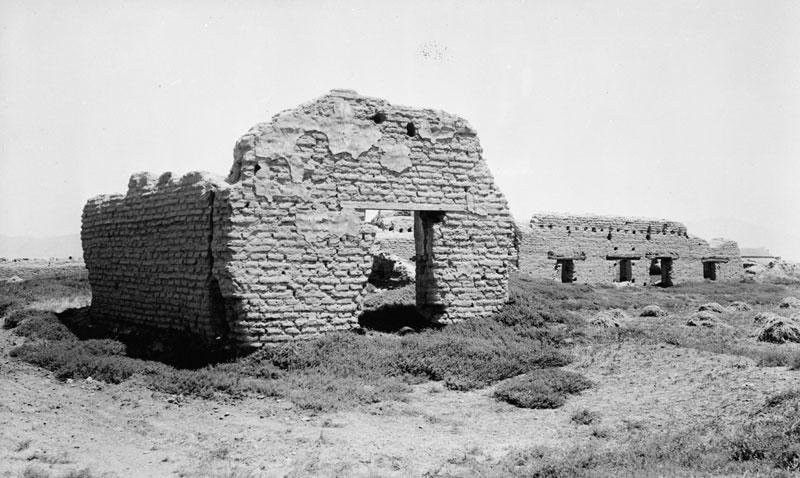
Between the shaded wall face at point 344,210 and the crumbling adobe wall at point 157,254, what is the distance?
0.75 meters

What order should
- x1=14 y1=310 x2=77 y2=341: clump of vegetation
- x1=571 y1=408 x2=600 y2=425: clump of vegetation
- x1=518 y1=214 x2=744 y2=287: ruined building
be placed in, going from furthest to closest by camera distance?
x1=518 y1=214 x2=744 y2=287: ruined building
x1=14 y1=310 x2=77 y2=341: clump of vegetation
x1=571 y1=408 x2=600 y2=425: clump of vegetation

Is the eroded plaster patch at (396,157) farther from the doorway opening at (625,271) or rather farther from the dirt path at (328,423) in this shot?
the doorway opening at (625,271)

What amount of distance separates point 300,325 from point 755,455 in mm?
6984

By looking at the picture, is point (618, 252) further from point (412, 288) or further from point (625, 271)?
point (412, 288)

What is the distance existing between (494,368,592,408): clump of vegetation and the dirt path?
17 cm

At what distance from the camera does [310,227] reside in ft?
36.2

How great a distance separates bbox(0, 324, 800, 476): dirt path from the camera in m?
6.38

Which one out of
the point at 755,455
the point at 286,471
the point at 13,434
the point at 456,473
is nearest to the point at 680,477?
the point at 755,455

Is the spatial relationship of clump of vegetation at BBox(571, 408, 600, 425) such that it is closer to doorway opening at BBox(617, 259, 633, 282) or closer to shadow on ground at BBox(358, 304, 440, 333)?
shadow on ground at BBox(358, 304, 440, 333)

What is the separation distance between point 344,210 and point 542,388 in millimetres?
4635

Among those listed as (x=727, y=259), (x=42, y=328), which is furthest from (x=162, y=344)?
(x=727, y=259)

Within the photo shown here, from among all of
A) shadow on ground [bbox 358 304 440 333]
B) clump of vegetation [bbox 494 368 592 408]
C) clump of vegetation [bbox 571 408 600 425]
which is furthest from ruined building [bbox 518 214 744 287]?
clump of vegetation [bbox 571 408 600 425]

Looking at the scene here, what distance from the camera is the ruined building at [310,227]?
10.6 meters

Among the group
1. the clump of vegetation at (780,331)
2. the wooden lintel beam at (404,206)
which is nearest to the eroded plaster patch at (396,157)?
the wooden lintel beam at (404,206)
